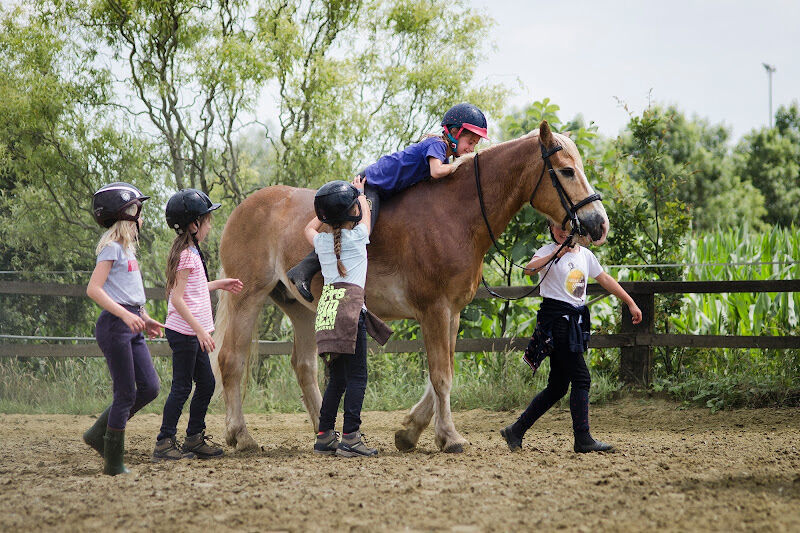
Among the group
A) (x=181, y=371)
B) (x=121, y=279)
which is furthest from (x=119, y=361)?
(x=181, y=371)

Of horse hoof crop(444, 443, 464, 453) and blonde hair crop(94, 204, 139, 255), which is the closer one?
blonde hair crop(94, 204, 139, 255)

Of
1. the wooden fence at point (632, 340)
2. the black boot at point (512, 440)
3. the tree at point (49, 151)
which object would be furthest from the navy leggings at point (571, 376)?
the tree at point (49, 151)

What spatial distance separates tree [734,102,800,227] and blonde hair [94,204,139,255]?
114 ft

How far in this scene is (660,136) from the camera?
332 inches

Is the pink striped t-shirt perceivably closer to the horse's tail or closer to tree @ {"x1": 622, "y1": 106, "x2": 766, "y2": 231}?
the horse's tail

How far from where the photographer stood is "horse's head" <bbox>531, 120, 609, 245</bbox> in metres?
4.62

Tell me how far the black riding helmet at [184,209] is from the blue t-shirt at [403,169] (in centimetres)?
115

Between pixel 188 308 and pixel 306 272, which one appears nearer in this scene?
pixel 188 308

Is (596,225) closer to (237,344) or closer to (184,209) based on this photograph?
(184,209)

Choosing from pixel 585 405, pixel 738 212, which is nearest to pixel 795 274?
pixel 585 405

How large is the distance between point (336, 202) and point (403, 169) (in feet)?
2.33

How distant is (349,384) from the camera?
4703mm

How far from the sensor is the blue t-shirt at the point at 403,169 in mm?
5113

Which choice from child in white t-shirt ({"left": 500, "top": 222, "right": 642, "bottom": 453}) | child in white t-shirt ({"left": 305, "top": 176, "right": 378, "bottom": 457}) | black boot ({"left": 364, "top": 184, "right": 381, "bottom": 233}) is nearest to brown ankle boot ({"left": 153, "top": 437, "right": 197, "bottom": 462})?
child in white t-shirt ({"left": 305, "top": 176, "right": 378, "bottom": 457})
